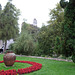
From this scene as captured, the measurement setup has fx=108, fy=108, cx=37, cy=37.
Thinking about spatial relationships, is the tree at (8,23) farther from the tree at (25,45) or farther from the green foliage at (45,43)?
the green foliage at (45,43)

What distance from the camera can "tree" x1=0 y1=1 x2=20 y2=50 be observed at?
2444 cm

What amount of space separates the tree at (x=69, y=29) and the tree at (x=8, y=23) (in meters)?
17.8

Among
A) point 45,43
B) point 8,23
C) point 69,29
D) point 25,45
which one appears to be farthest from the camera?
point 8,23

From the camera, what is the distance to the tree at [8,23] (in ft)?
80.2

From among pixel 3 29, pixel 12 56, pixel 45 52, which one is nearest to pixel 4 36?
pixel 3 29

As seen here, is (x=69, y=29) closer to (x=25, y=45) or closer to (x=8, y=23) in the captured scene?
(x=25, y=45)

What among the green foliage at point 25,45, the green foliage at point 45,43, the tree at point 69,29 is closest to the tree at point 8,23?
the green foliage at point 25,45

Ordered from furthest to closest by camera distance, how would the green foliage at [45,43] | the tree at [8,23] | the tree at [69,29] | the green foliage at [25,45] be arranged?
the tree at [8,23], the green foliage at [45,43], the green foliage at [25,45], the tree at [69,29]

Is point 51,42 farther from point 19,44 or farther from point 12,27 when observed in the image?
point 12,27

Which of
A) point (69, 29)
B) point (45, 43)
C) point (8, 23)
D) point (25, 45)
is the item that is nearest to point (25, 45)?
point (25, 45)

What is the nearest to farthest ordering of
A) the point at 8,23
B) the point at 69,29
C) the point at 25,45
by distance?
the point at 69,29
the point at 25,45
the point at 8,23

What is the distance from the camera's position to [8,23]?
2506 cm

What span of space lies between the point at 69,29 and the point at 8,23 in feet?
63.1

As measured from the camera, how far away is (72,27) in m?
8.46
